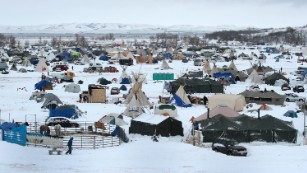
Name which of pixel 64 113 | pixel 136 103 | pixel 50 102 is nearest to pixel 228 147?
pixel 136 103

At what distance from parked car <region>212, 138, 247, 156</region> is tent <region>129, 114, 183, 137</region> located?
2413 millimetres

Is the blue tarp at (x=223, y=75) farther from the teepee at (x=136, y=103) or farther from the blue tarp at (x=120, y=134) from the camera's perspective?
the blue tarp at (x=120, y=134)

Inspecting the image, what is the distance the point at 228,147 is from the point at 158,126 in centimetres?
416

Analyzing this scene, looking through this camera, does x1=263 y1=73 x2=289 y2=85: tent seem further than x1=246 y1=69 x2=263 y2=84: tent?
No

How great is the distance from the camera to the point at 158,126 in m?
20.4

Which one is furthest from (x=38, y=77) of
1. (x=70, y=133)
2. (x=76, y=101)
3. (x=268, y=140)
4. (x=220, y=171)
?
(x=220, y=171)

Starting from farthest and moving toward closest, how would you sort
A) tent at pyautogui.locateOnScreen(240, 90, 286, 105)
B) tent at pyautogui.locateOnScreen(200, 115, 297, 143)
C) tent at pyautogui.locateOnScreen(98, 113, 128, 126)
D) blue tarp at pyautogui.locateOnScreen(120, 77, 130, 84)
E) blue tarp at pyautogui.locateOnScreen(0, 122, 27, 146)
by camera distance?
blue tarp at pyautogui.locateOnScreen(120, 77, 130, 84) < tent at pyautogui.locateOnScreen(240, 90, 286, 105) < tent at pyautogui.locateOnScreen(98, 113, 128, 126) < tent at pyautogui.locateOnScreen(200, 115, 297, 143) < blue tarp at pyautogui.locateOnScreen(0, 122, 27, 146)

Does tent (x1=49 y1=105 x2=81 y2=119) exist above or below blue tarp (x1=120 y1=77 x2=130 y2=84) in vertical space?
above

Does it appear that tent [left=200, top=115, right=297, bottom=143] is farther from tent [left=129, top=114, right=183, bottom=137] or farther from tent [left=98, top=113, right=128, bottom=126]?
tent [left=98, top=113, right=128, bottom=126]

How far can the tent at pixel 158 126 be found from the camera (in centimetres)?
2045

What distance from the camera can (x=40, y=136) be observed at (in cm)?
1694

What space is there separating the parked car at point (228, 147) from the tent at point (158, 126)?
2.41 metres

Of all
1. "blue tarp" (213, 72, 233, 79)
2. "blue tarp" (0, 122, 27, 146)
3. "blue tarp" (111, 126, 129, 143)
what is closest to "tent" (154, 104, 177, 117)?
"blue tarp" (111, 126, 129, 143)

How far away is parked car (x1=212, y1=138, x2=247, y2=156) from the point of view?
54.9 feet
